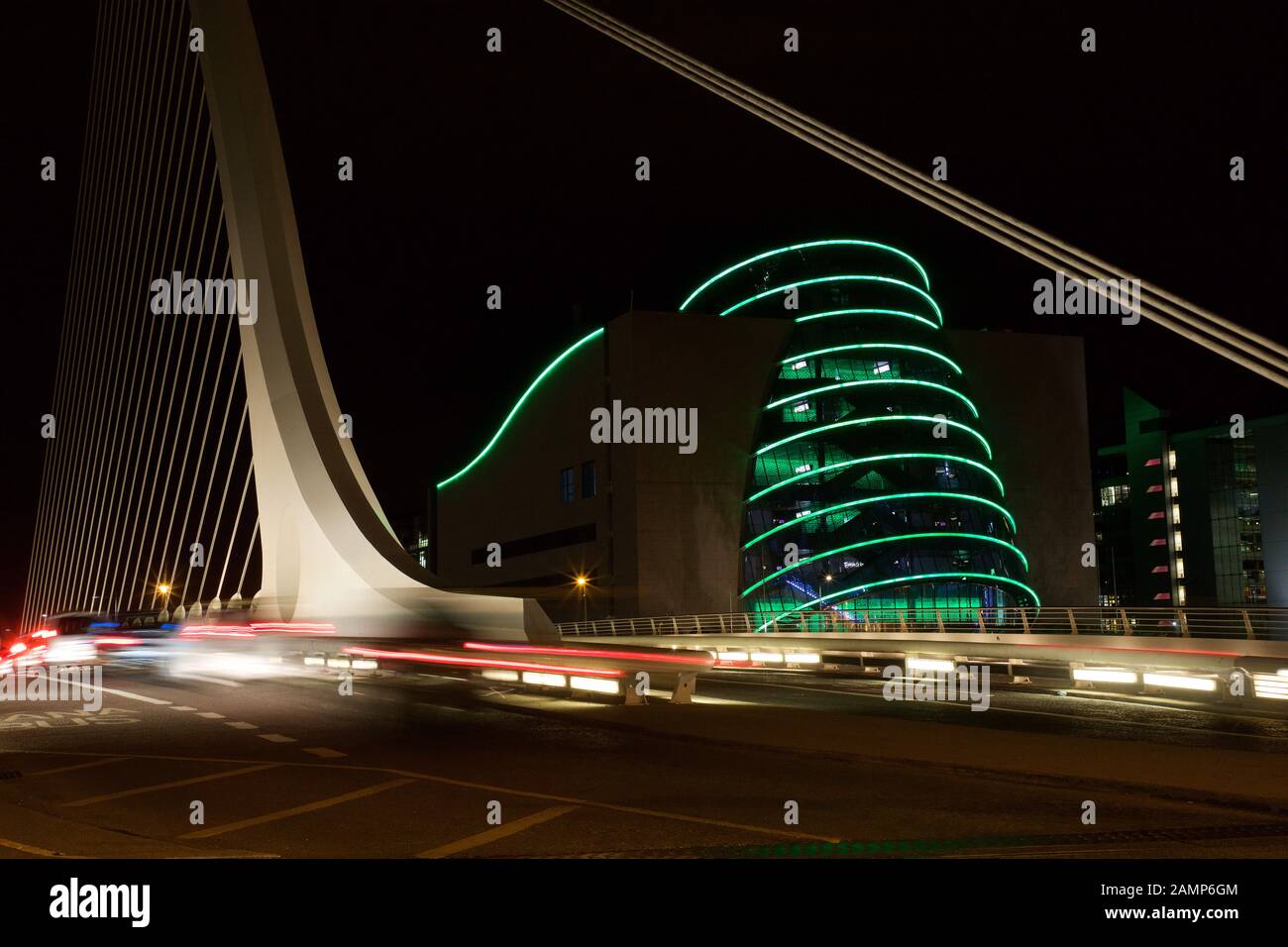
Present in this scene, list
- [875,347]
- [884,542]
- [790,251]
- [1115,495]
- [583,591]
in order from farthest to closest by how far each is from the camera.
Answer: [1115,495] → [790,251] → [583,591] → [875,347] → [884,542]

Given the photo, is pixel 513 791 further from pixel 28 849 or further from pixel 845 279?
pixel 845 279

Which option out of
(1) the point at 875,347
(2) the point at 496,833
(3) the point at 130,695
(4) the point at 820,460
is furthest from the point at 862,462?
(2) the point at 496,833

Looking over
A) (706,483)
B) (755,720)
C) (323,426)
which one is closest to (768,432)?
(706,483)

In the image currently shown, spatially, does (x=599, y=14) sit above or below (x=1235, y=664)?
above

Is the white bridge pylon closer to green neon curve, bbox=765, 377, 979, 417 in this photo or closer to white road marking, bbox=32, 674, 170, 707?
white road marking, bbox=32, 674, 170, 707

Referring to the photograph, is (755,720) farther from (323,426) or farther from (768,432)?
(768,432)

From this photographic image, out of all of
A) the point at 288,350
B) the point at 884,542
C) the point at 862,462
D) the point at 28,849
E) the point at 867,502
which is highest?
the point at 862,462
